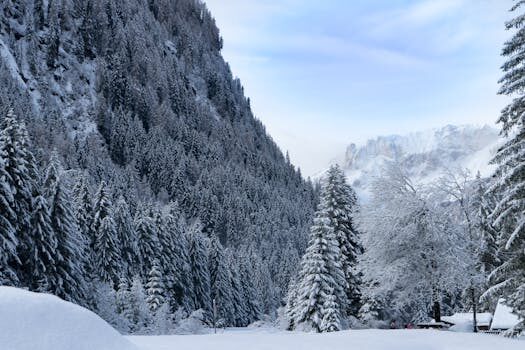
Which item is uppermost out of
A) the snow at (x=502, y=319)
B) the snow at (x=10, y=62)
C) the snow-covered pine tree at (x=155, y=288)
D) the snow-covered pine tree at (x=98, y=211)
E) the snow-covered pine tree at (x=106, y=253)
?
the snow at (x=10, y=62)

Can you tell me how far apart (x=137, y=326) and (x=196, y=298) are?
23.6 m

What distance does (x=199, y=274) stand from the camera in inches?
2557

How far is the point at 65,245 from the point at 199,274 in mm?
29888

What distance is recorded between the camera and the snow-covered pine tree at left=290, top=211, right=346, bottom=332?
110 ft

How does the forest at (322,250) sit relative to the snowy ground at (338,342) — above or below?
above

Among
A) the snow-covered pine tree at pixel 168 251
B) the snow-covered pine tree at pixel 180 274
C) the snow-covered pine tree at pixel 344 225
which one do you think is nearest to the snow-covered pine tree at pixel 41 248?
the snow-covered pine tree at pixel 344 225

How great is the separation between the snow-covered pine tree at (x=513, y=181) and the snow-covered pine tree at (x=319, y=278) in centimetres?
1427

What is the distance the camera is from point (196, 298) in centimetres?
6431

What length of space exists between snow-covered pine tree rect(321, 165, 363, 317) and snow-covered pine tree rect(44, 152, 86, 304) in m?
17.4

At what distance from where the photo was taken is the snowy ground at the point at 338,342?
12820mm

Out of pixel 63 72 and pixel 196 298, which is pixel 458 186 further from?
pixel 63 72

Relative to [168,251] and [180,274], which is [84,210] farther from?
[180,274]

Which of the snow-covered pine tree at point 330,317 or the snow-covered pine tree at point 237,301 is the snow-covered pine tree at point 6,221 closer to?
the snow-covered pine tree at point 330,317

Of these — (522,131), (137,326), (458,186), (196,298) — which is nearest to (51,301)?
(522,131)
